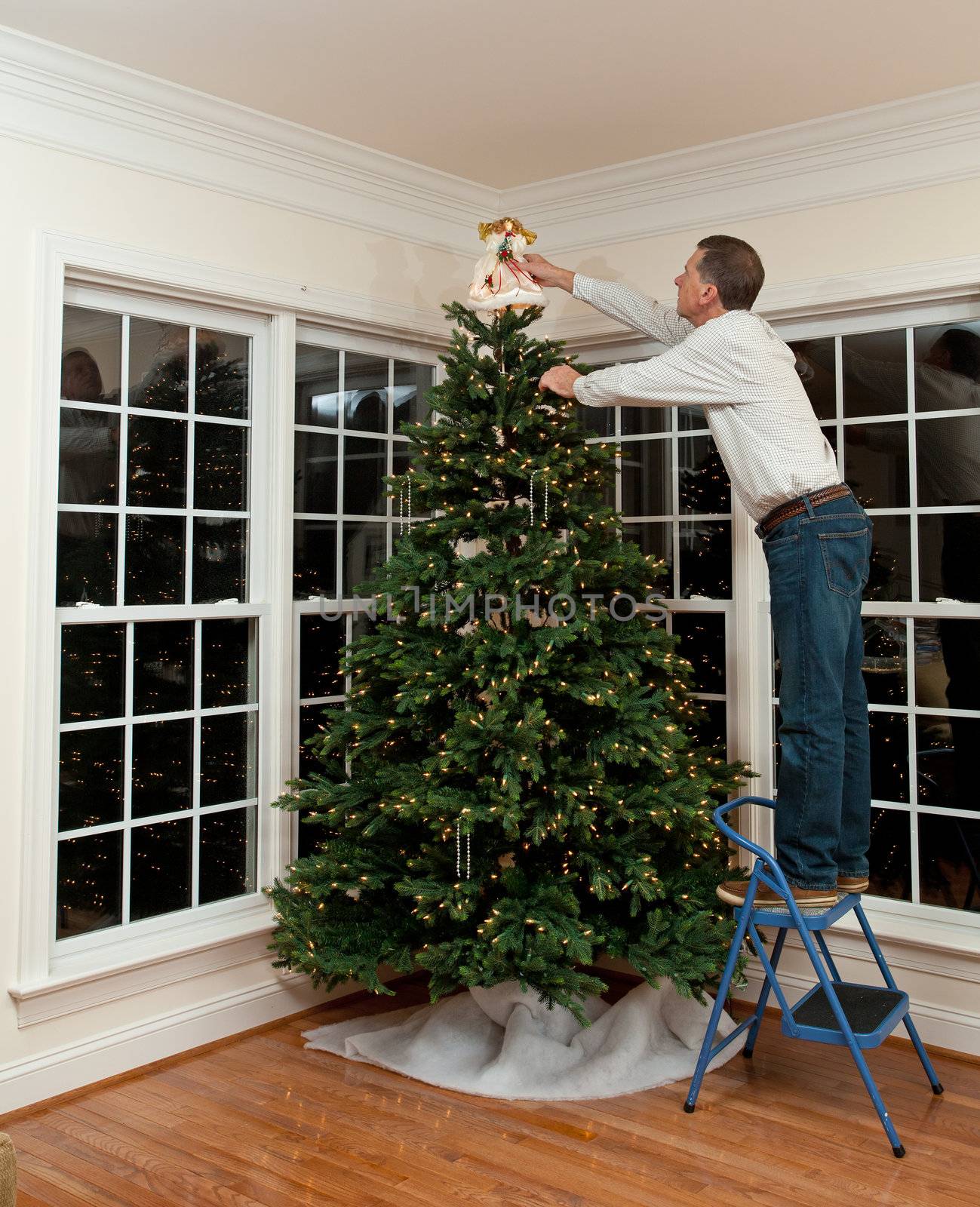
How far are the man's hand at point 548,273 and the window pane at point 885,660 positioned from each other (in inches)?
57.4

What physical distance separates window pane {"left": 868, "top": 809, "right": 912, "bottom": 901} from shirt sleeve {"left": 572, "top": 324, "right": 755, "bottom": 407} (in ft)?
4.98

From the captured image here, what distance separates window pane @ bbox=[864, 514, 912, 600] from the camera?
11.6 ft

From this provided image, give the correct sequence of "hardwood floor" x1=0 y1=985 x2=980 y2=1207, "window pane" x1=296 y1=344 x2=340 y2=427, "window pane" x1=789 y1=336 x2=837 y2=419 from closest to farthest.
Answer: "hardwood floor" x1=0 y1=985 x2=980 y2=1207
"window pane" x1=789 y1=336 x2=837 y2=419
"window pane" x1=296 y1=344 x2=340 y2=427

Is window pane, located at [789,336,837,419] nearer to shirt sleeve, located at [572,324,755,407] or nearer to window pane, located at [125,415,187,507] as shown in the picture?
shirt sleeve, located at [572,324,755,407]

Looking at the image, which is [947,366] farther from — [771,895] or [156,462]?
[156,462]

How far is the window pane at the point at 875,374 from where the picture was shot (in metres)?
3.53

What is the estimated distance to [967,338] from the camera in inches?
134

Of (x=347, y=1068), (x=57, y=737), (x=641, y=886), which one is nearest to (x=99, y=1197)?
(x=347, y=1068)

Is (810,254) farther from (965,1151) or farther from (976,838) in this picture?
(965,1151)

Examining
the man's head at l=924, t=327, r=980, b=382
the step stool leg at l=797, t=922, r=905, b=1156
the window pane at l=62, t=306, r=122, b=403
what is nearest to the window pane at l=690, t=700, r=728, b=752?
the step stool leg at l=797, t=922, r=905, b=1156

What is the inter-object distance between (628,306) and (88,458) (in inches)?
67.9

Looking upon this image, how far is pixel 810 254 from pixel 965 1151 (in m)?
2.64

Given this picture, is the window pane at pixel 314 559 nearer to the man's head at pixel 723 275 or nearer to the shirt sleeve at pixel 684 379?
the shirt sleeve at pixel 684 379

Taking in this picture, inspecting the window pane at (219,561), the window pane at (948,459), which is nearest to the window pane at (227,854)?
the window pane at (219,561)
